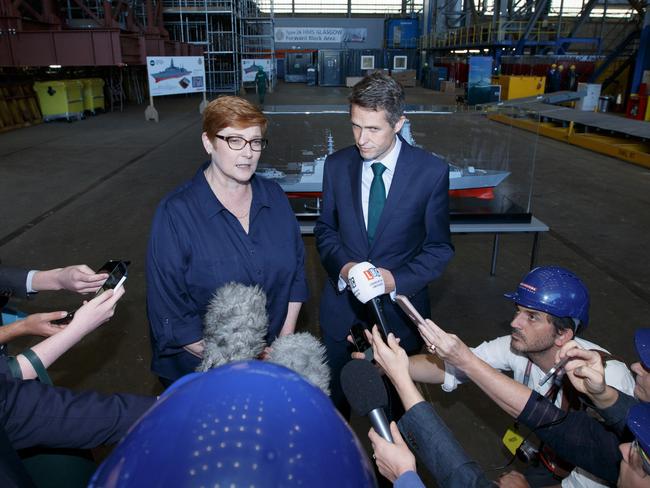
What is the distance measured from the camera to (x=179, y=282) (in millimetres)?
2027

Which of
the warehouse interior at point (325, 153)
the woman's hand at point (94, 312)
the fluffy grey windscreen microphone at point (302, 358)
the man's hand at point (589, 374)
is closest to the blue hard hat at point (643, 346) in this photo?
the man's hand at point (589, 374)

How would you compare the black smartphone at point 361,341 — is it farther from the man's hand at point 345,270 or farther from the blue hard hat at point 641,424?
the blue hard hat at point 641,424

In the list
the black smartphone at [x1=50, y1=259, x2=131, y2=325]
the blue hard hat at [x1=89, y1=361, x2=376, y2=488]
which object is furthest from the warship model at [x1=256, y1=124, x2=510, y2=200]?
the blue hard hat at [x1=89, y1=361, x2=376, y2=488]

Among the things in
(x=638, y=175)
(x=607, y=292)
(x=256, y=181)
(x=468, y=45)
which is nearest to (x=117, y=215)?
(x=256, y=181)

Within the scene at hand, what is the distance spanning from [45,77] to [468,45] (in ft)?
67.3

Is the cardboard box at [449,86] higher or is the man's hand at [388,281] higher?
the cardboard box at [449,86]

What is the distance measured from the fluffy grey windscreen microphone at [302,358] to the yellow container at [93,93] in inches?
756

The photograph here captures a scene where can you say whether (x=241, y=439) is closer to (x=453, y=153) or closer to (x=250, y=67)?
(x=453, y=153)

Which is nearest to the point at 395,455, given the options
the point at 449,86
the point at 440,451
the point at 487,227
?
the point at 440,451

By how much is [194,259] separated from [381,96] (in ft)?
3.54

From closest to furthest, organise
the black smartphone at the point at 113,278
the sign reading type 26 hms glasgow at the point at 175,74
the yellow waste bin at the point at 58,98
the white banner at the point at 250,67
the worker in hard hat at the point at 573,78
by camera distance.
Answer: the black smartphone at the point at 113,278 → the sign reading type 26 hms glasgow at the point at 175,74 → the yellow waste bin at the point at 58,98 → the worker in hard hat at the point at 573,78 → the white banner at the point at 250,67

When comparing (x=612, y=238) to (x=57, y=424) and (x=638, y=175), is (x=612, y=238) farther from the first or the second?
(x=57, y=424)

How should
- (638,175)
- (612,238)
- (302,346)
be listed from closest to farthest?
1. (302,346)
2. (612,238)
3. (638,175)

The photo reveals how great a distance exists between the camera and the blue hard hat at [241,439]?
64 centimetres
